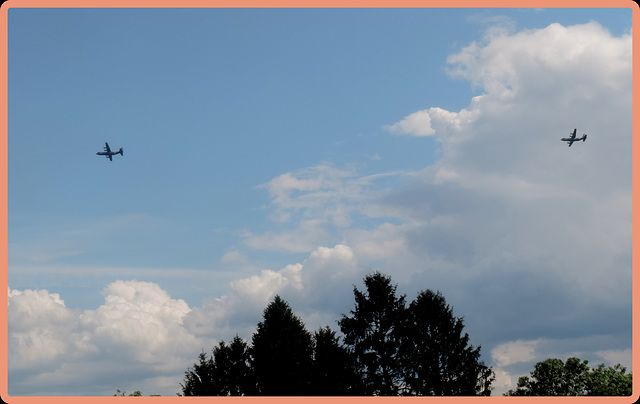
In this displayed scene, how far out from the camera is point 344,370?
151ft

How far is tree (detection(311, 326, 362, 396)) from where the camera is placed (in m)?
46.0

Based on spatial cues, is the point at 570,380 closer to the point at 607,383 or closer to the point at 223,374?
the point at 607,383

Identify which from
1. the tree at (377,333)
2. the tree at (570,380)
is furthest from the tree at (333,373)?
the tree at (570,380)

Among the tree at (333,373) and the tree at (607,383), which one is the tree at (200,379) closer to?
the tree at (333,373)

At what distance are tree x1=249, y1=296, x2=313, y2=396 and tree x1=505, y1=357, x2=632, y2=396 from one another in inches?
1933

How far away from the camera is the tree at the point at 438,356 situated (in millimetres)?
46375

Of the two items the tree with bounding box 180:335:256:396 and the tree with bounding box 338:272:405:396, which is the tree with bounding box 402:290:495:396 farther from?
the tree with bounding box 180:335:256:396

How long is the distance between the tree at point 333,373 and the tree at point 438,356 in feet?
14.0

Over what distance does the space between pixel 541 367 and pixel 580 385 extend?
19.3 feet

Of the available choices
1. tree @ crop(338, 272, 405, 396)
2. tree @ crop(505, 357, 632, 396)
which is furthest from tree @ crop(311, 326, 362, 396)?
tree @ crop(505, 357, 632, 396)

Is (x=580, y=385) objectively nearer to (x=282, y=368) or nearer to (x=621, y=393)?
(x=621, y=393)

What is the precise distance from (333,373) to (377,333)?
4692mm

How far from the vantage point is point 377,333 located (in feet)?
155

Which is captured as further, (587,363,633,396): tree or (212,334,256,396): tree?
(587,363,633,396): tree
